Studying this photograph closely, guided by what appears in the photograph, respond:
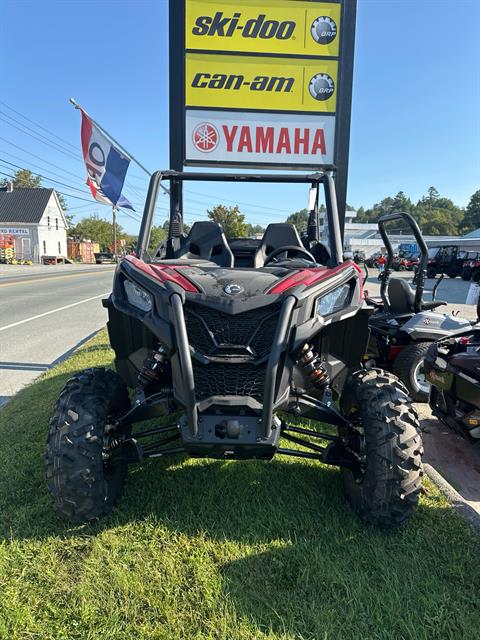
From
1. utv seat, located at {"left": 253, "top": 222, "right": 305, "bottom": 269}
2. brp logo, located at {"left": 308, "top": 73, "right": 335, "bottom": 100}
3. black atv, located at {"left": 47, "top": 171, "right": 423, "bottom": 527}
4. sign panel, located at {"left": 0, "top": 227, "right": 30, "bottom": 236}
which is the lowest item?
Answer: black atv, located at {"left": 47, "top": 171, "right": 423, "bottom": 527}

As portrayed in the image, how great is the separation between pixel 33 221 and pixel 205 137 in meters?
52.6

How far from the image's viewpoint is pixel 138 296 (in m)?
2.58

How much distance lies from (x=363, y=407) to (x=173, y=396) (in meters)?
1.05

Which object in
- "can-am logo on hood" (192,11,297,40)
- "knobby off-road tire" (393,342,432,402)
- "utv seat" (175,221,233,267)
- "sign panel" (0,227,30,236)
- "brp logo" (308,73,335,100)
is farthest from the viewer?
"sign panel" (0,227,30,236)

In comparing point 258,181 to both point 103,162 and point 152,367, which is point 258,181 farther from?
point 103,162

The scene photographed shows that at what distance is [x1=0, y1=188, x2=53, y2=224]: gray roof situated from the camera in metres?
53.5

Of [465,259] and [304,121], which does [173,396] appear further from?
[465,259]

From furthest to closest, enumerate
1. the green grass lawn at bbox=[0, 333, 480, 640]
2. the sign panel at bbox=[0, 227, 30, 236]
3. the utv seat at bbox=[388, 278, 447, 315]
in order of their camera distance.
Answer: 1. the sign panel at bbox=[0, 227, 30, 236]
2. the utv seat at bbox=[388, 278, 447, 315]
3. the green grass lawn at bbox=[0, 333, 480, 640]

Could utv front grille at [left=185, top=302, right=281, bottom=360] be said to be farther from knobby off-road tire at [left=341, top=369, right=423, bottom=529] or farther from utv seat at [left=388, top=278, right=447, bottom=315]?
utv seat at [left=388, top=278, right=447, bottom=315]

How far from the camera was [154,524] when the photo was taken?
2529 millimetres

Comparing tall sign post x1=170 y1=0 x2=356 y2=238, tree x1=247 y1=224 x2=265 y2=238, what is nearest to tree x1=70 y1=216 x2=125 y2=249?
tree x1=247 y1=224 x2=265 y2=238

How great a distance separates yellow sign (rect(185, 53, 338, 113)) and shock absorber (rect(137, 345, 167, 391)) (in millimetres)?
4925

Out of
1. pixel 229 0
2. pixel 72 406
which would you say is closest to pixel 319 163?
pixel 229 0

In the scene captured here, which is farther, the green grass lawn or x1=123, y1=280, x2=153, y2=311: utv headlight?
x1=123, y1=280, x2=153, y2=311: utv headlight
